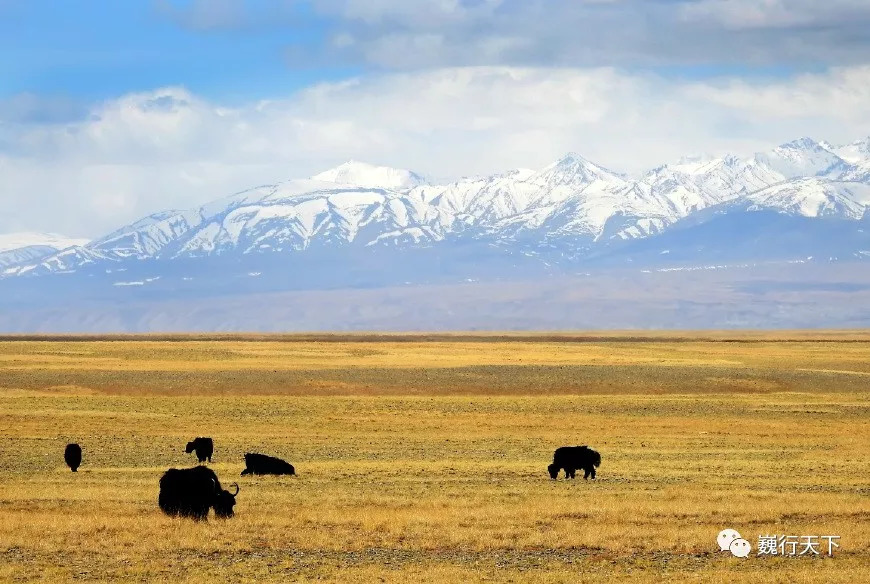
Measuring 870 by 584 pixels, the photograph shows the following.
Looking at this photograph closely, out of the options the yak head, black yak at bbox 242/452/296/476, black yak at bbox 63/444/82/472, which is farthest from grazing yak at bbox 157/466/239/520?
black yak at bbox 63/444/82/472

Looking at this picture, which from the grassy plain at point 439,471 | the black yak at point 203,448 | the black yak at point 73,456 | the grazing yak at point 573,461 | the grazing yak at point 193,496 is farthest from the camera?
the black yak at point 203,448

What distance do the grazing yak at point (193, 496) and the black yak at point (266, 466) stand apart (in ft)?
28.8

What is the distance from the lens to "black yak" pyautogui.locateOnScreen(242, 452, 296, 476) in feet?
109

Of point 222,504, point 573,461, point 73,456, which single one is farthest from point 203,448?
point 222,504

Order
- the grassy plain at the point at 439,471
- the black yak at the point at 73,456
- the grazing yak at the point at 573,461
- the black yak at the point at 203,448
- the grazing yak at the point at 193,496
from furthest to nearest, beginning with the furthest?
the black yak at the point at 203,448 → the black yak at the point at 73,456 → the grazing yak at the point at 573,461 → the grazing yak at the point at 193,496 → the grassy plain at the point at 439,471

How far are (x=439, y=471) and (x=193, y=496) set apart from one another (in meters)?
10.7

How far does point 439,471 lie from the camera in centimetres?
3384

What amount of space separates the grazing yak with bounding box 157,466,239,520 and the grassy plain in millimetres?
349


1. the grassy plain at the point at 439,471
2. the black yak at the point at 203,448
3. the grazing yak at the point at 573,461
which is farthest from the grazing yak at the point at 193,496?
the black yak at the point at 203,448

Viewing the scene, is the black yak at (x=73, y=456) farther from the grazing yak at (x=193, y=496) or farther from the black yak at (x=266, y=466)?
the grazing yak at (x=193, y=496)

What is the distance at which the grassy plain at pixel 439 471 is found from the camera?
811 inches

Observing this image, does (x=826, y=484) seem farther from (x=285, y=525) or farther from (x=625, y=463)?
(x=285, y=525)


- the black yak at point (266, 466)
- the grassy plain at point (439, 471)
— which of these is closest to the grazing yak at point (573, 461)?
the grassy plain at point (439, 471)

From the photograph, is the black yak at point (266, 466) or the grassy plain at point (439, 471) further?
the black yak at point (266, 466)
